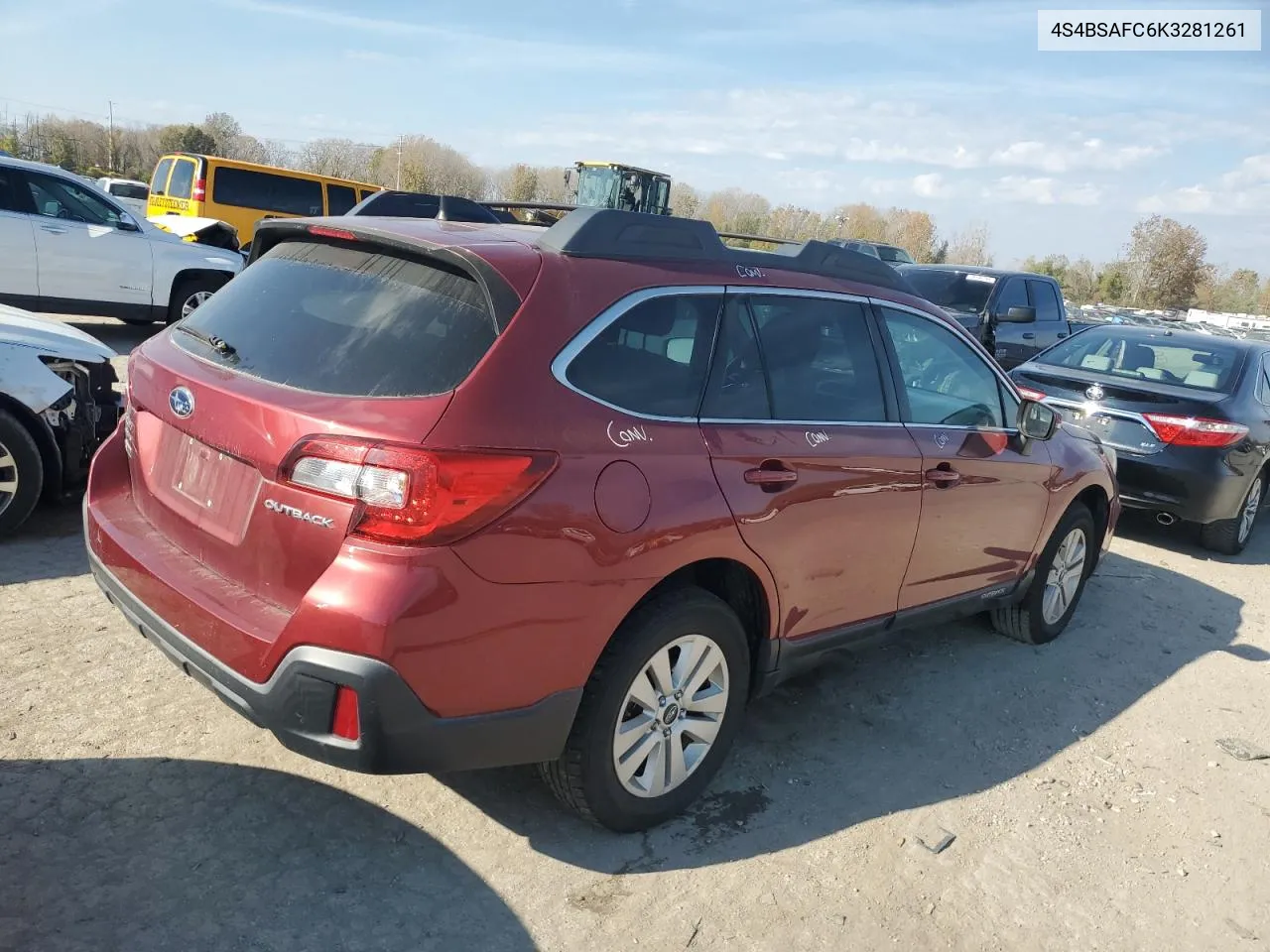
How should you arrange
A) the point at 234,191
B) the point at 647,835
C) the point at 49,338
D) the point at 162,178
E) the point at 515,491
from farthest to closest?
the point at 162,178 → the point at 234,191 → the point at 49,338 → the point at 647,835 → the point at 515,491

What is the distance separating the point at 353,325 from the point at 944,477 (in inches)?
94.0

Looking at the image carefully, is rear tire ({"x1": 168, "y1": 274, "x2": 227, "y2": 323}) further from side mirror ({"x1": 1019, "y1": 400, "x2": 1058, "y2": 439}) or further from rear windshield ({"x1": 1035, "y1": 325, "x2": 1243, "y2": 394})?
side mirror ({"x1": 1019, "y1": 400, "x2": 1058, "y2": 439})

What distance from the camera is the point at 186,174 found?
17.7 metres

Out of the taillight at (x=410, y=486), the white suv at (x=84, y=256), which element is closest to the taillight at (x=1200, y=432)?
the taillight at (x=410, y=486)

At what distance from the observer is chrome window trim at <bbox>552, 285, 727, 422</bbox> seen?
2646mm

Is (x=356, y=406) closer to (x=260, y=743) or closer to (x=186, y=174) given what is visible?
(x=260, y=743)

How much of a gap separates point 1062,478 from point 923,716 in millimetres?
1513

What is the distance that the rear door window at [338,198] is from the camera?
19.1m

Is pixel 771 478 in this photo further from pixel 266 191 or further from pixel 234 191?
pixel 266 191

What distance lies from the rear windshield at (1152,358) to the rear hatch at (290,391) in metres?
6.63

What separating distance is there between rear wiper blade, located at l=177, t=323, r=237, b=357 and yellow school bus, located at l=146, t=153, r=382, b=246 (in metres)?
15.3

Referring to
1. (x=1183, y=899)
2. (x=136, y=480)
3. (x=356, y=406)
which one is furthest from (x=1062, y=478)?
(x=136, y=480)

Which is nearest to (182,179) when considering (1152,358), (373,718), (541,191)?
(1152,358)

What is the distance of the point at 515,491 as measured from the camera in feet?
8.07
